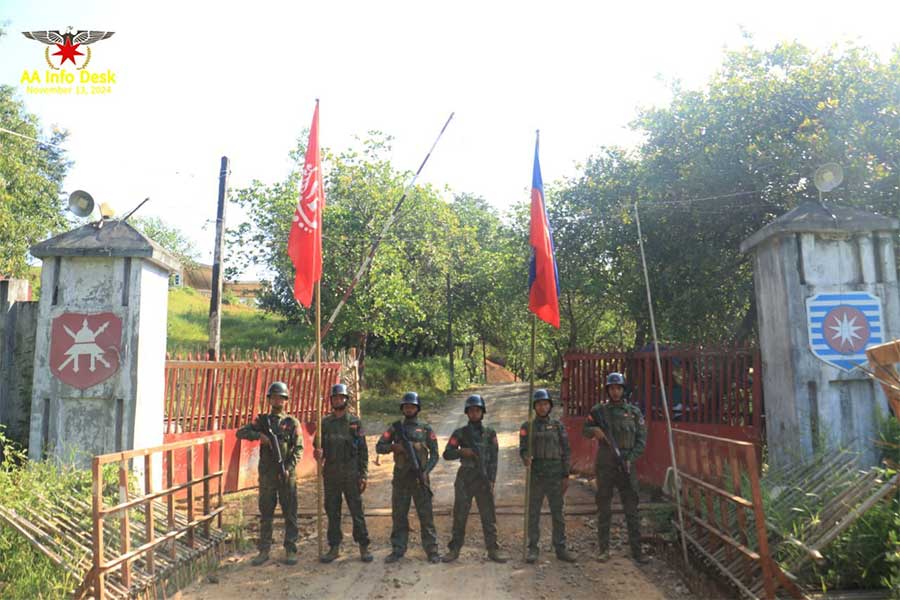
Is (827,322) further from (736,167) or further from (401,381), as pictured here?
(401,381)

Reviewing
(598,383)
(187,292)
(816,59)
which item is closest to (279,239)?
(598,383)

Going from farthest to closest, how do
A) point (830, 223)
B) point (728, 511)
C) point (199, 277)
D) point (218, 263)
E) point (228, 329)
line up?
point (199, 277) < point (228, 329) < point (218, 263) < point (830, 223) < point (728, 511)

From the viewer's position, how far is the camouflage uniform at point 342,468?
22.4ft

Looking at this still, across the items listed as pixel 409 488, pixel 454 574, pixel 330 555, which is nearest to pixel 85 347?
pixel 330 555

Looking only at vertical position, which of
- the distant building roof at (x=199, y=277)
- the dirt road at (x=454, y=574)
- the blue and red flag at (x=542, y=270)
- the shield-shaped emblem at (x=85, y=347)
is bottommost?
the dirt road at (x=454, y=574)

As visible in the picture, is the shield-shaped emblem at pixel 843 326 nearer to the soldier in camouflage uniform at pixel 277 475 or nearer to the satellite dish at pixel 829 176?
the satellite dish at pixel 829 176

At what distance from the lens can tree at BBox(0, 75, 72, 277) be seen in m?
17.7

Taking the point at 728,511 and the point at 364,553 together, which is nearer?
the point at 728,511

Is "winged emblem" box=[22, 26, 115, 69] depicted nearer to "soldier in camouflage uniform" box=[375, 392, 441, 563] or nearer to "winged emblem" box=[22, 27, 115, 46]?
"winged emblem" box=[22, 27, 115, 46]

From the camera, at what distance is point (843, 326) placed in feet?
22.4

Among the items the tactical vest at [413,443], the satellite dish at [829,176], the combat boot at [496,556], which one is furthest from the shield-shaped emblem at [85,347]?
the satellite dish at [829,176]

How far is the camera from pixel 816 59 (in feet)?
34.4

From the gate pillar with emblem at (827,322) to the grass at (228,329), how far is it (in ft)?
66.6

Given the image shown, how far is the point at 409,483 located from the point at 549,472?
146 centimetres
